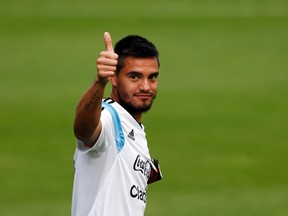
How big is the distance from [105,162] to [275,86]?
24.6 feet

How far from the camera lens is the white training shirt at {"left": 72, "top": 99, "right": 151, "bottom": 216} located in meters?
4.98

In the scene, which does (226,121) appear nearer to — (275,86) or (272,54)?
(275,86)

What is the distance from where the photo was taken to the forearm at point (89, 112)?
468 cm

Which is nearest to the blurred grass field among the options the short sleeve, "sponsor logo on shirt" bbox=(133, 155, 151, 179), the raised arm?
"sponsor logo on shirt" bbox=(133, 155, 151, 179)

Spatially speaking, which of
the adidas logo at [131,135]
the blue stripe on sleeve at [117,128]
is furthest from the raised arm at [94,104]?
the adidas logo at [131,135]

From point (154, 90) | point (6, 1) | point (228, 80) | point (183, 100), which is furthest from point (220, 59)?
point (154, 90)

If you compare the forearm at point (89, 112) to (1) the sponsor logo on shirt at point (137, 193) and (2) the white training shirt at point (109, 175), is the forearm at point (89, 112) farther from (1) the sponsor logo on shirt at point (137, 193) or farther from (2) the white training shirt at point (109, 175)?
(1) the sponsor logo on shirt at point (137, 193)

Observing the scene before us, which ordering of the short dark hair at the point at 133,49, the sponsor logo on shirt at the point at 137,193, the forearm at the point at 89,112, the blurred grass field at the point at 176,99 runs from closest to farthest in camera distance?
the forearm at the point at 89,112, the sponsor logo on shirt at the point at 137,193, the short dark hair at the point at 133,49, the blurred grass field at the point at 176,99

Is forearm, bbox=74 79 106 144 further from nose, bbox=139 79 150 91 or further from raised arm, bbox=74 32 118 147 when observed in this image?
nose, bbox=139 79 150 91

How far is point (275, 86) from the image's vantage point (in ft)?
40.2

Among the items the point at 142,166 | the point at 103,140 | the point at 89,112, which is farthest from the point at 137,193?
the point at 89,112

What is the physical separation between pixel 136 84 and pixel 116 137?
36 cm

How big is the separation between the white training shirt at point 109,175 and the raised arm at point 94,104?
12cm

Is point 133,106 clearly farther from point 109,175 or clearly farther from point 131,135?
point 109,175
